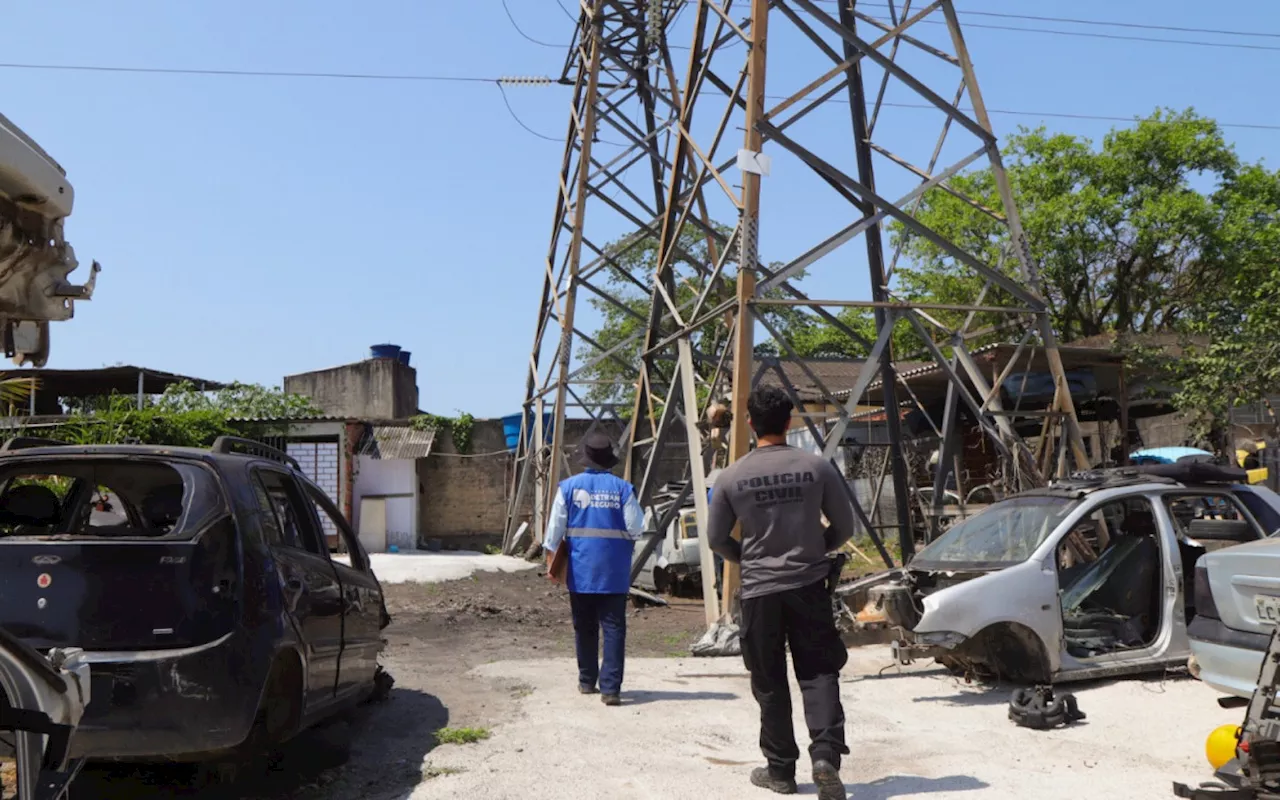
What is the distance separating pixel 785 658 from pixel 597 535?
2.36 meters

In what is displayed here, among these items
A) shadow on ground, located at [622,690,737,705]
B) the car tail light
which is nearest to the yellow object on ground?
the car tail light

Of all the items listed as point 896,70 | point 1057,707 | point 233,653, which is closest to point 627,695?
point 1057,707

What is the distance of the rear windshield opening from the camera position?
4.76 m

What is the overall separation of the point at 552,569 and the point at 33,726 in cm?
420

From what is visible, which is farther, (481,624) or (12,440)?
(481,624)

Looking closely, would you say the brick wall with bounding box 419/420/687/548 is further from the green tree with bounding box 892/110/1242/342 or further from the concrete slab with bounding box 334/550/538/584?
the green tree with bounding box 892/110/1242/342

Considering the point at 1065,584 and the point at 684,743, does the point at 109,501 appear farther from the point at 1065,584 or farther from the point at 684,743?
the point at 1065,584

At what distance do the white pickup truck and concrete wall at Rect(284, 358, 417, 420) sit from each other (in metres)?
30.1

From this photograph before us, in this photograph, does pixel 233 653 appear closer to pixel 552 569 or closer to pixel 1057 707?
pixel 552 569

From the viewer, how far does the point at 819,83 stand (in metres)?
10.0

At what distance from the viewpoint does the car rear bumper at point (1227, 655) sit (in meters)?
4.75

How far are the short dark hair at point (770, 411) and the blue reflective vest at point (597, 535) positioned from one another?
1.93 metres

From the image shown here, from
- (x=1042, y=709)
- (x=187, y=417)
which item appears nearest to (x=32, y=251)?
(x=1042, y=709)

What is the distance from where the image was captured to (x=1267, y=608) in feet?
15.4
